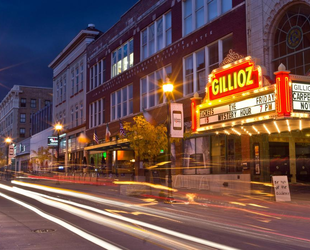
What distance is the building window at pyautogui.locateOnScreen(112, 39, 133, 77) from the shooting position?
131ft

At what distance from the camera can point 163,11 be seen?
33.6 meters

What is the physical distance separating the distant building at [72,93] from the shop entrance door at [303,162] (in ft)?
103

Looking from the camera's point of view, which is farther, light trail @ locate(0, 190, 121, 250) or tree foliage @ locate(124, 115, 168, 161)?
tree foliage @ locate(124, 115, 168, 161)

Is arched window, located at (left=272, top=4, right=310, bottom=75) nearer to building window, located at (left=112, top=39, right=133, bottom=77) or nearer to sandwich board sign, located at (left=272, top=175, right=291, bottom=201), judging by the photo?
sandwich board sign, located at (left=272, top=175, right=291, bottom=201)

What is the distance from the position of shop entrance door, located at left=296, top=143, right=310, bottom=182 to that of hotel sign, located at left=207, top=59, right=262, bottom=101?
7880mm

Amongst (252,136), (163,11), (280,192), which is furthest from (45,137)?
(280,192)

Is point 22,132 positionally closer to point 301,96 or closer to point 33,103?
point 33,103

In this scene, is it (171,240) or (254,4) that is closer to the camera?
(171,240)

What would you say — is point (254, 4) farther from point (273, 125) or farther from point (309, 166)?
point (309, 166)

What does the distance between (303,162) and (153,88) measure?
14.7 metres

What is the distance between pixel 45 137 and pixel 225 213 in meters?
61.7

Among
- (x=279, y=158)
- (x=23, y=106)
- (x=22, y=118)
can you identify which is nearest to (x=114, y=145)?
(x=279, y=158)

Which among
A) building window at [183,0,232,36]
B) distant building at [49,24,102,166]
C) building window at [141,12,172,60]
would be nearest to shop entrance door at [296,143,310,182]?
building window at [183,0,232,36]

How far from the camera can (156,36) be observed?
1377 inches
